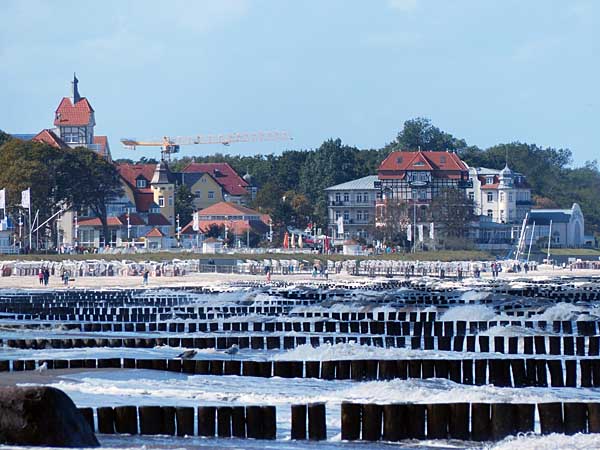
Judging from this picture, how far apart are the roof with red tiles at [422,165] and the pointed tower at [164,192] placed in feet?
84.8

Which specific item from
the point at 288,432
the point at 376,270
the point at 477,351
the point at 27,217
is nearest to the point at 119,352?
the point at 477,351

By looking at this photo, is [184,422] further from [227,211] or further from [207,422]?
[227,211]

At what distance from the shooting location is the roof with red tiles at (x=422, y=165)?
16650cm

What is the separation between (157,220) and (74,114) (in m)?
36.4

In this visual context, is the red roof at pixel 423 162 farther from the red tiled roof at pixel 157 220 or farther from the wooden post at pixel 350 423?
the wooden post at pixel 350 423

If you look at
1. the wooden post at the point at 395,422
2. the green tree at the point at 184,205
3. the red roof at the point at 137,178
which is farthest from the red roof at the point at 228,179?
the wooden post at the point at 395,422

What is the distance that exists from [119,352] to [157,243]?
10798 centimetres

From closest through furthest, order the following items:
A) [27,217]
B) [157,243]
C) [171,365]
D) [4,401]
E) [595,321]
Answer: [4,401] < [171,365] < [595,321] < [27,217] < [157,243]

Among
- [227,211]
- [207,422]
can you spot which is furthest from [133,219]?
[207,422]

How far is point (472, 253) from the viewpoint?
145000mm

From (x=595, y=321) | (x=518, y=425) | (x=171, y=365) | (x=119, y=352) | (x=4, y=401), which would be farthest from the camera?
(x=595, y=321)

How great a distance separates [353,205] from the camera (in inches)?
6713

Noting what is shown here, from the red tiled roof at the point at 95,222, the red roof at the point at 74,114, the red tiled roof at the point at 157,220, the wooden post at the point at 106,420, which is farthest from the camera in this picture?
the red roof at the point at 74,114

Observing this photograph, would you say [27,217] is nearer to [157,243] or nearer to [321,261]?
[157,243]
